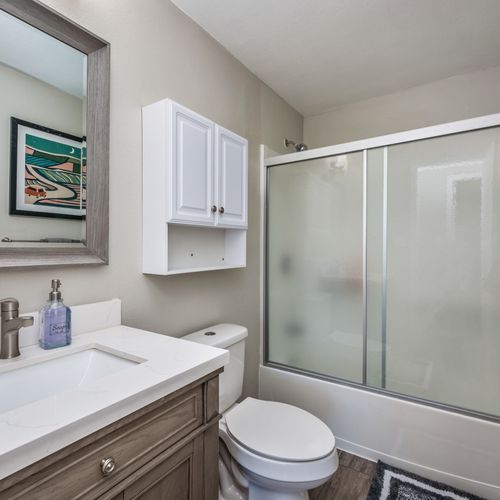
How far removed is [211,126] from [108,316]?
931 millimetres

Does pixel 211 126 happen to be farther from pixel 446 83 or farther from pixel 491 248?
pixel 446 83

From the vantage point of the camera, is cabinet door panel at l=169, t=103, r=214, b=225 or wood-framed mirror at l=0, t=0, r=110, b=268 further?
cabinet door panel at l=169, t=103, r=214, b=225

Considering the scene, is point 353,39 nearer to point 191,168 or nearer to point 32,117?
point 191,168

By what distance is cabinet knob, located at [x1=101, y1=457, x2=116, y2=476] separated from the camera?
64 centimetres

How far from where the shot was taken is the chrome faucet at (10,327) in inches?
34.2

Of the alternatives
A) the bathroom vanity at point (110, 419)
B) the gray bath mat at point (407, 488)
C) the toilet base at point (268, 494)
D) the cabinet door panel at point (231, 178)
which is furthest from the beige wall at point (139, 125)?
the gray bath mat at point (407, 488)

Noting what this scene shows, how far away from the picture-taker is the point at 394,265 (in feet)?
5.94

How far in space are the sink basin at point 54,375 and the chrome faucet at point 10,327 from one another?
0.06 metres

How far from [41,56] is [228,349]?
135 cm

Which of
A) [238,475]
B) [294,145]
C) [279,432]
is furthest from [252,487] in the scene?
[294,145]

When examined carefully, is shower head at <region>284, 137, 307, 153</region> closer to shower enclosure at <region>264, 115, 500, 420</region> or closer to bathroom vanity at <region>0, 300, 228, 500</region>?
shower enclosure at <region>264, 115, 500, 420</region>

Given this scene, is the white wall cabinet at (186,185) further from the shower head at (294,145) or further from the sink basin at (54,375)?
the shower head at (294,145)

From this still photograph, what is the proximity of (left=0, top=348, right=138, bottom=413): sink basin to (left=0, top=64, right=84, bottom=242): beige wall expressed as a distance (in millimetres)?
397

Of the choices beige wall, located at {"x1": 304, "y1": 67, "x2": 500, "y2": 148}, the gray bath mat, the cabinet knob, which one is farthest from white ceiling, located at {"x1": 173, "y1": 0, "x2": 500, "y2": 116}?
the gray bath mat
